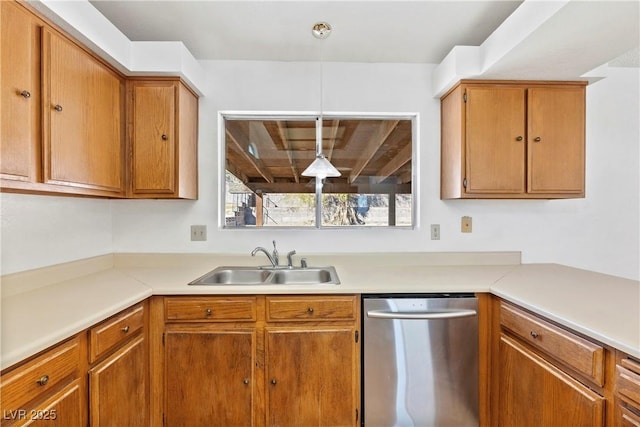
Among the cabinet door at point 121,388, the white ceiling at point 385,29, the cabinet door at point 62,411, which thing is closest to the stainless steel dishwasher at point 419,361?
the cabinet door at point 121,388

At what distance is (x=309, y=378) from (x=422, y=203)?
1413 millimetres

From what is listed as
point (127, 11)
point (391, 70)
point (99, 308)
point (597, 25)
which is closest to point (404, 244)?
point (391, 70)

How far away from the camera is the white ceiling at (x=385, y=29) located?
4.78 ft

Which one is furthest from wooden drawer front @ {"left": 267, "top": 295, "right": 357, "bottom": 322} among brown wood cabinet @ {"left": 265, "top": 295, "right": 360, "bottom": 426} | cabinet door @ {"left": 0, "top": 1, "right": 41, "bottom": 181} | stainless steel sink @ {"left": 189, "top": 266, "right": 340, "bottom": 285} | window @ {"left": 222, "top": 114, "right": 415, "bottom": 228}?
cabinet door @ {"left": 0, "top": 1, "right": 41, "bottom": 181}

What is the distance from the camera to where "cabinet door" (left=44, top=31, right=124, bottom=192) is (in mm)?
1356

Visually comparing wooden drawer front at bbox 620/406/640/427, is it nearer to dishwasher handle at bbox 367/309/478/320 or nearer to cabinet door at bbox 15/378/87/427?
dishwasher handle at bbox 367/309/478/320

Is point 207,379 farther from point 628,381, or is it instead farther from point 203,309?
point 628,381

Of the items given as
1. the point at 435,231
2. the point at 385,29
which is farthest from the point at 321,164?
the point at 435,231

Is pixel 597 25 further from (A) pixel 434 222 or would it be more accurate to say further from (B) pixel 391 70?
(A) pixel 434 222

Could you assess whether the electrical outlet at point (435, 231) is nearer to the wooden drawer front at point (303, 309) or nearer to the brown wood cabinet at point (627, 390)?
the wooden drawer front at point (303, 309)

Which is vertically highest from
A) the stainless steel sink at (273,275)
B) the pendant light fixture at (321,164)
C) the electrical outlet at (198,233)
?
the pendant light fixture at (321,164)

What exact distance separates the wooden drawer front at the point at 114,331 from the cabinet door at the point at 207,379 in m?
0.19

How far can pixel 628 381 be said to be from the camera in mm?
970

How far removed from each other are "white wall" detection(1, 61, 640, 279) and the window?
0.12 meters
